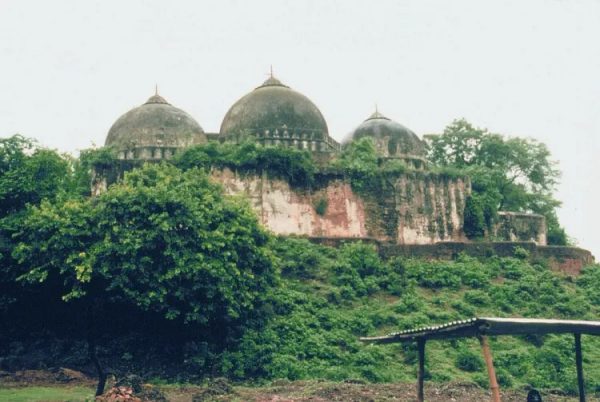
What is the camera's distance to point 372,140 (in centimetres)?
3216

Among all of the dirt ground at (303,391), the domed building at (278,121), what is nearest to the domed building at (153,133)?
the domed building at (278,121)

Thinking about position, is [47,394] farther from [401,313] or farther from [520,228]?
[520,228]

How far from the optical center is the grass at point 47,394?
16.5m

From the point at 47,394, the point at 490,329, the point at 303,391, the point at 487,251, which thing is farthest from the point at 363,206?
the point at 490,329

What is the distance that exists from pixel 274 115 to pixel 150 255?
12390 mm

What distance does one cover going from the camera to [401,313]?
22.8m

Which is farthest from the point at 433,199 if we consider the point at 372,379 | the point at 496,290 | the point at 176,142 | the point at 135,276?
the point at 135,276

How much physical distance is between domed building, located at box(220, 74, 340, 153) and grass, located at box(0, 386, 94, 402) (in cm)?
1383

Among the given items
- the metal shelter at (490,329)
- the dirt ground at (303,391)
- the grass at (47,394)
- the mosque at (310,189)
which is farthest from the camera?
the mosque at (310,189)

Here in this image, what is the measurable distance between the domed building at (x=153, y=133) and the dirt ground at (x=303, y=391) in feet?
39.7

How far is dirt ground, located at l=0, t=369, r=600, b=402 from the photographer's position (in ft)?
52.6

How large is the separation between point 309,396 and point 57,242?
21.6 ft

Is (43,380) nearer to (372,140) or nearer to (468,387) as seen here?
(468,387)

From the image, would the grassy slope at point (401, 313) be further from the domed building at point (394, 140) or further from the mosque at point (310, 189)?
the domed building at point (394, 140)
